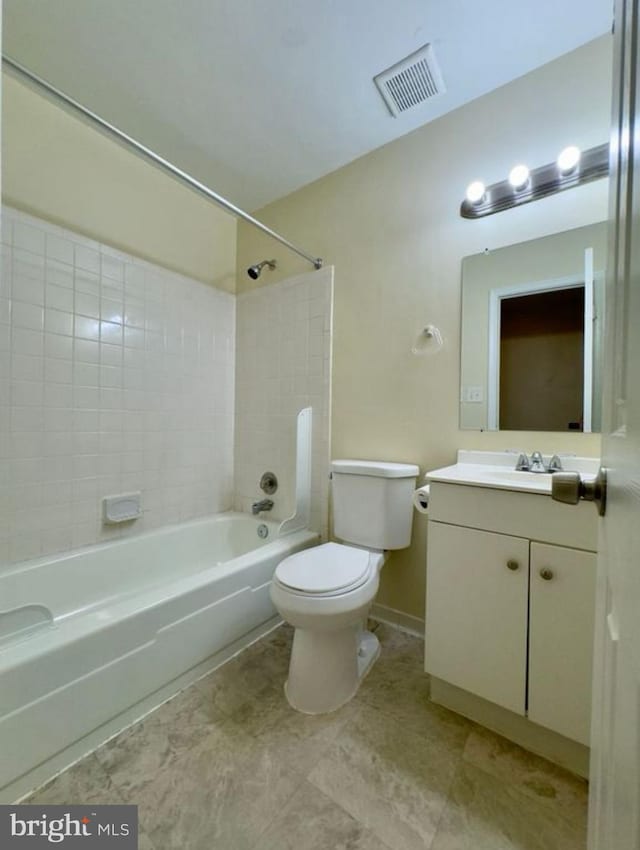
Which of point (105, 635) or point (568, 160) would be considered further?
point (568, 160)

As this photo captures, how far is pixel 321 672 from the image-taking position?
1.25 metres

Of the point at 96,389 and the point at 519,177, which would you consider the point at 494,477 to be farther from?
the point at 96,389

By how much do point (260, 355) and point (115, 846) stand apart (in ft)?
6.56

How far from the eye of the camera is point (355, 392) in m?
1.85

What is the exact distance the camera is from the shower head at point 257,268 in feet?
6.42

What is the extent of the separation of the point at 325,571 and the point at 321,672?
346 mm

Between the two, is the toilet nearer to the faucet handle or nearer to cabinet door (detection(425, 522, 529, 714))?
cabinet door (detection(425, 522, 529, 714))

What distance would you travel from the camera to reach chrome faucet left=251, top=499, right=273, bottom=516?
212 centimetres

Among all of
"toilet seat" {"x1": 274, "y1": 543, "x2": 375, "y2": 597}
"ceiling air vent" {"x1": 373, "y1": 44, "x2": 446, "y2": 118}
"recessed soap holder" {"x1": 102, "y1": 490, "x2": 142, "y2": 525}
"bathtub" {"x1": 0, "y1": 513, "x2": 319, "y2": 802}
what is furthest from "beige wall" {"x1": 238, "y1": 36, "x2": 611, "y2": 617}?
"recessed soap holder" {"x1": 102, "y1": 490, "x2": 142, "y2": 525}

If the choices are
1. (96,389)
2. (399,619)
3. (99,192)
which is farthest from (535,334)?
(99,192)

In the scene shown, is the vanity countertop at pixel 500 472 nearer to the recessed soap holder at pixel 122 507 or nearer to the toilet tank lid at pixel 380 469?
the toilet tank lid at pixel 380 469

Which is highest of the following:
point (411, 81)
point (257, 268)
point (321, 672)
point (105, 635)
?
point (411, 81)

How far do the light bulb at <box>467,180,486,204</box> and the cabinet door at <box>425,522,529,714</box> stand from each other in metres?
1.26

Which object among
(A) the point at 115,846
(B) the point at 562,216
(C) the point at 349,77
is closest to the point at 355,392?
(B) the point at 562,216
